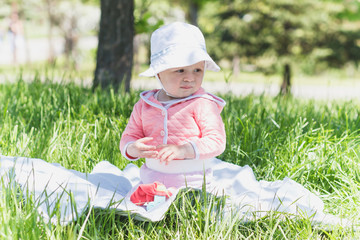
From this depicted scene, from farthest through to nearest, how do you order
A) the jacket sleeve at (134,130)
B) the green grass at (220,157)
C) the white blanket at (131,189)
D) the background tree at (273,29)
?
the background tree at (273,29), the jacket sleeve at (134,130), the white blanket at (131,189), the green grass at (220,157)

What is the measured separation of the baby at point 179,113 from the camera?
2123 millimetres

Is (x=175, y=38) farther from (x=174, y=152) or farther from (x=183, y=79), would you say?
(x=174, y=152)

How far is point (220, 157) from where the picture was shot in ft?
9.88

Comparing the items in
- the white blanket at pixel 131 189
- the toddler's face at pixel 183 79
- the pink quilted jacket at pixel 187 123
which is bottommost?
the white blanket at pixel 131 189

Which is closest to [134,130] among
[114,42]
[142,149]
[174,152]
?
[142,149]

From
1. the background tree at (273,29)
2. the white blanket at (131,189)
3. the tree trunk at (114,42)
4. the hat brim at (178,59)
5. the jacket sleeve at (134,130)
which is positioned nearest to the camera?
the white blanket at (131,189)

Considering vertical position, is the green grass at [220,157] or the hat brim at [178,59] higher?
the hat brim at [178,59]

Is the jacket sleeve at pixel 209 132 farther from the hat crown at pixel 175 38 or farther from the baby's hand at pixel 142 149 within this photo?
the hat crown at pixel 175 38

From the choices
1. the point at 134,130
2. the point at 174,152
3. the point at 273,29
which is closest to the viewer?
the point at 174,152

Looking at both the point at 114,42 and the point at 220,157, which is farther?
the point at 114,42

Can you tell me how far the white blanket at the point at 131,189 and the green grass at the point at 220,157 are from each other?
7cm

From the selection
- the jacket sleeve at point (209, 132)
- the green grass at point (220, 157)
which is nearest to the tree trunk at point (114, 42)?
the green grass at point (220, 157)

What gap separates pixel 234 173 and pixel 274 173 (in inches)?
11.5

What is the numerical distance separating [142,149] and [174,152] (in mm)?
173
